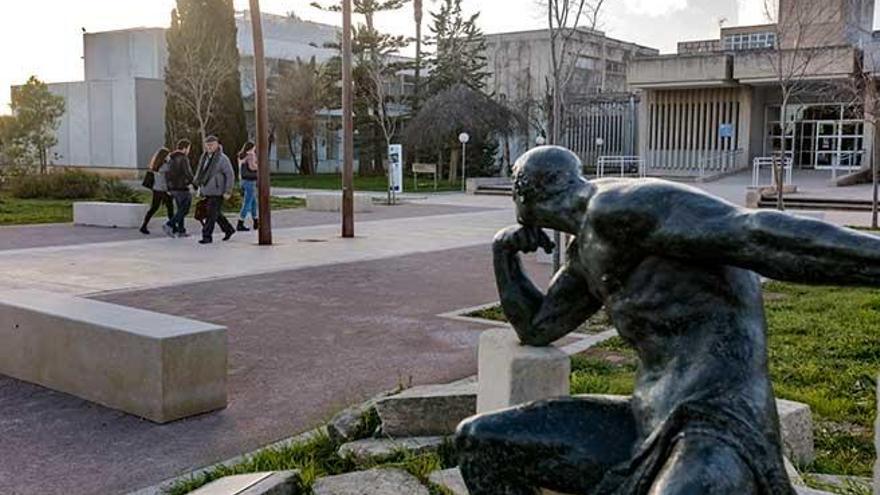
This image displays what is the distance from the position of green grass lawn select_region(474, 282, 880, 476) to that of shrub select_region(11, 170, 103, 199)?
20.2 m

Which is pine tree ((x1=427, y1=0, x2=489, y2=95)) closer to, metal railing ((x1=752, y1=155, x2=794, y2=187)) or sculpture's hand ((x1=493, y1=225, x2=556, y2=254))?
A: metal railing ((x1=752, y1=155, x2=794, y2=187))

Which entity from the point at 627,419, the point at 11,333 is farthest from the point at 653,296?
the point at 11,333

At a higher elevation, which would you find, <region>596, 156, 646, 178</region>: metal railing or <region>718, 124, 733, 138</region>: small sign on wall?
<region>718, 124, 733, 138</region>: small sign on wall

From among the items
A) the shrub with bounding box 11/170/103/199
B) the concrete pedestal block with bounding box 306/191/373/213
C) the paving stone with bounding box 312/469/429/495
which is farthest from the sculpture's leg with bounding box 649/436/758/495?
the shrub with bounding box 11/170/103/199

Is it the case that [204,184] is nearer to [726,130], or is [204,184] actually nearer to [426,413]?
[426,413]

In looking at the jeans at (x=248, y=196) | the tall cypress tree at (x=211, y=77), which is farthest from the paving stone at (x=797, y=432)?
the tall cypress tree at (x=211, y=77)

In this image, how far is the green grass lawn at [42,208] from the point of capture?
1876cm

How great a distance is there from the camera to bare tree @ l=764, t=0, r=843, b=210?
22500 mm

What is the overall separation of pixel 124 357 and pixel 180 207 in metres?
10.3

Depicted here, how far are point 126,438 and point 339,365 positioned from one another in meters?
1.91

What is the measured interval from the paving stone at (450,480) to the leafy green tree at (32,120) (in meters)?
32.3

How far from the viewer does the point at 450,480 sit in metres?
3.59

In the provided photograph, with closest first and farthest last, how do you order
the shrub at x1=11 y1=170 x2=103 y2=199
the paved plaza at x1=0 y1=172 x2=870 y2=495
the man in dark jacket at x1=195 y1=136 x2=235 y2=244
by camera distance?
1. the paved plaza at x1=0 y1=172 x2=870 y2=495
2. the man in dark jacket at x1=195 y1=136 x2=235 y2=244
3. the shrub at x1=11 y1=170 x2=103 y2=199

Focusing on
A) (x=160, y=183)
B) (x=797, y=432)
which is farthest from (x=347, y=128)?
(x=797, y=432)
